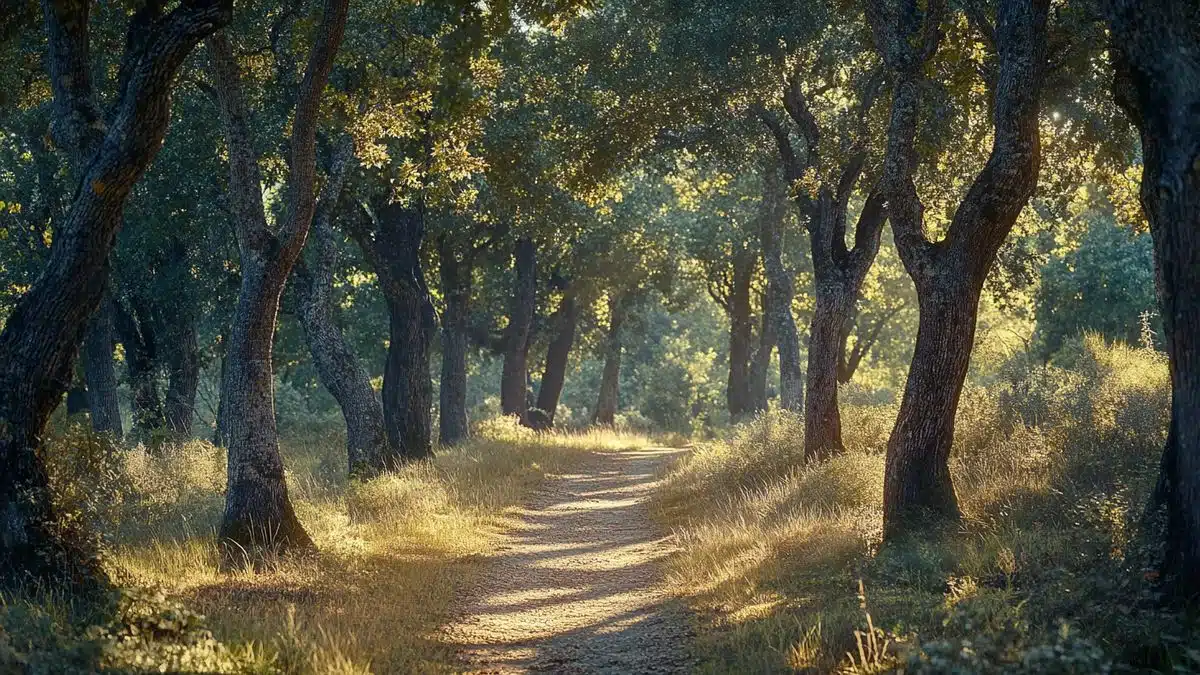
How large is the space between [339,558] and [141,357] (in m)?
17.8

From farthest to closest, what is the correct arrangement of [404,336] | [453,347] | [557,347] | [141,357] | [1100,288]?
[557,347] → [453,347] → [1100,288] → [141,357] → [404,336]

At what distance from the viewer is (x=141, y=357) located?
2567cm

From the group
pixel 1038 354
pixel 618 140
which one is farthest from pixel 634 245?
pixel 618 140

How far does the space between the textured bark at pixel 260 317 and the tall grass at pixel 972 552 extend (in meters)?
4.70

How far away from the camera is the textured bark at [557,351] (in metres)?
37.1

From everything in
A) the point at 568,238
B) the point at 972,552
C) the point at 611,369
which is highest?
the point at 568,238

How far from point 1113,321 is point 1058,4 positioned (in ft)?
57.8

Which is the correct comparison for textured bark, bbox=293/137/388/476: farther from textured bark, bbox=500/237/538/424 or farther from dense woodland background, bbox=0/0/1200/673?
textured bark, bbox=500/237/538/424

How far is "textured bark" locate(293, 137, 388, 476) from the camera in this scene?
16969mm

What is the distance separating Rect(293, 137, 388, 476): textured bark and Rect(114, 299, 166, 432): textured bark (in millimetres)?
8405

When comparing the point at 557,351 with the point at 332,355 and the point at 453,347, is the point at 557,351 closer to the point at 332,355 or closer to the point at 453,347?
the point at 453,347

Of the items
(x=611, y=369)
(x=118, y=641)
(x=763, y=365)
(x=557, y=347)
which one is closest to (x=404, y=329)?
(x=118, y=641)

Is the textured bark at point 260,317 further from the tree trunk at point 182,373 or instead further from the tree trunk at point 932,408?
the tree trunk at point 182,373

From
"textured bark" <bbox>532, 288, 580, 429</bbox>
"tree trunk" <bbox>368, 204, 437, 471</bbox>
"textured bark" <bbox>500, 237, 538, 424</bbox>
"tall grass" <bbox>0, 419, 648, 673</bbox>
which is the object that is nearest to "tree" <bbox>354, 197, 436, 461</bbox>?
"tree trunk" <bbox>368, 204, 437, 471</bbox>
